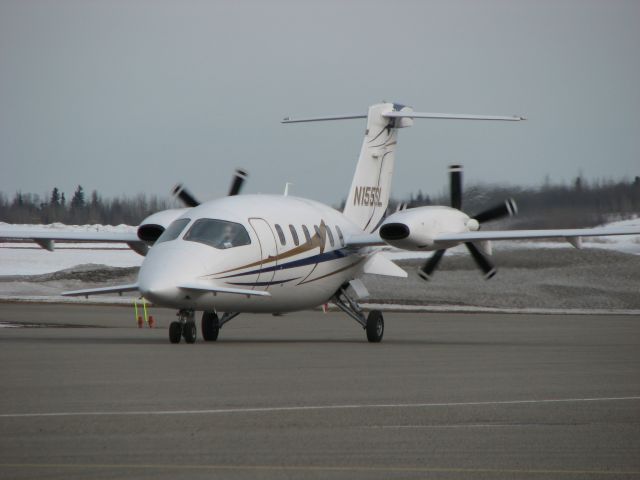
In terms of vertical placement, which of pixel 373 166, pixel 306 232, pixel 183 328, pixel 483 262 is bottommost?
pixel 183 328

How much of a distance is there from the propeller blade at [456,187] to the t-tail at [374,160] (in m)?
2.26

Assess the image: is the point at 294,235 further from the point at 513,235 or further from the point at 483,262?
the point at 513,235

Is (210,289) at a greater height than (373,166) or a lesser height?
lesser

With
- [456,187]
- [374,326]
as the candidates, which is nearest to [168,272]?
[374,326]

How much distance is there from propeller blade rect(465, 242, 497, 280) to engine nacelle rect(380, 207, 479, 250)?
1062 millimetres

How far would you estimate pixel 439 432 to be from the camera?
432 inches

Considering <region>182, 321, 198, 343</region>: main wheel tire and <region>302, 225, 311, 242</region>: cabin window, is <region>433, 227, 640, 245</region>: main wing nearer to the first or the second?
<region>302, 225, 311, 242</region>: cabin window

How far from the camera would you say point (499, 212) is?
95.2ft

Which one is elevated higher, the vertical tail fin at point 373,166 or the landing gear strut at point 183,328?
the vertical tail fin at point 373,166

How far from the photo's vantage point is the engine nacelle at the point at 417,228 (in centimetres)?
2656

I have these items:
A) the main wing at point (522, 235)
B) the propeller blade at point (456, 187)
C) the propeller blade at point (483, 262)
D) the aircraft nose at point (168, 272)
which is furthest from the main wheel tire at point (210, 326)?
the propeller blade at point (456, 187)

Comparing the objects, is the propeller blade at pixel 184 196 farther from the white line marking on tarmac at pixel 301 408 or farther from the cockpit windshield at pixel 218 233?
the white line marking on tarmac at pixel 301 408

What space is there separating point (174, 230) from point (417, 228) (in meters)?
5.53

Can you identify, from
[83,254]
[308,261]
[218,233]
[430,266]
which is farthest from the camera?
[83,254]
